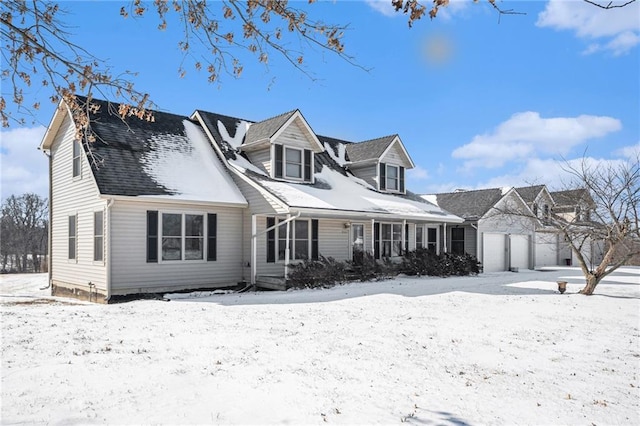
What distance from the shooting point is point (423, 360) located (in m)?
6.53

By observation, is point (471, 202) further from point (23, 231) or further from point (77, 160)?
point (23, 231)

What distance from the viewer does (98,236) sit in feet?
44.3

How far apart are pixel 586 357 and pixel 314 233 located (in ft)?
36.5

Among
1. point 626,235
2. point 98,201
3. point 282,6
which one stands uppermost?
point 282,6

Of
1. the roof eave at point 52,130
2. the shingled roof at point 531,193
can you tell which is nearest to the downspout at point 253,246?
the roof eave at point 52,130

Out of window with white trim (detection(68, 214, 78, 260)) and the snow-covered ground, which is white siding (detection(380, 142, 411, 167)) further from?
window with white trim (detection(68, 214, 78, 260))

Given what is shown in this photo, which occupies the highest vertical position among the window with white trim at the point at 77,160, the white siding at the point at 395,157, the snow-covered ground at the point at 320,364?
the white siding at the point at 395,157

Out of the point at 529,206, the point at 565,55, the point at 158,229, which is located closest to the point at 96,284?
the point at 158,229

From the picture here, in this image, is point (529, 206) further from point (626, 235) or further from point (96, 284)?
point (96, 284)

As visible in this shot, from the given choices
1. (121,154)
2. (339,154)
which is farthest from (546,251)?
(121,154)

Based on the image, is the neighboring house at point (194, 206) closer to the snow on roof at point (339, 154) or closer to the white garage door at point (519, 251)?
the snow on roof at point (339, 154)

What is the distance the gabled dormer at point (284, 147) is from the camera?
55.9 ft

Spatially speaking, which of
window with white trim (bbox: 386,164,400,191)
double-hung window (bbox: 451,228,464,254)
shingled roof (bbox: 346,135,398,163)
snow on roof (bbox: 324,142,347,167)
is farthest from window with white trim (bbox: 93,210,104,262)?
double-hung window (bbox: 451,228,464,254)

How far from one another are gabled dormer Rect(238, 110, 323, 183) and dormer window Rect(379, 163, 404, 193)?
175 inches
